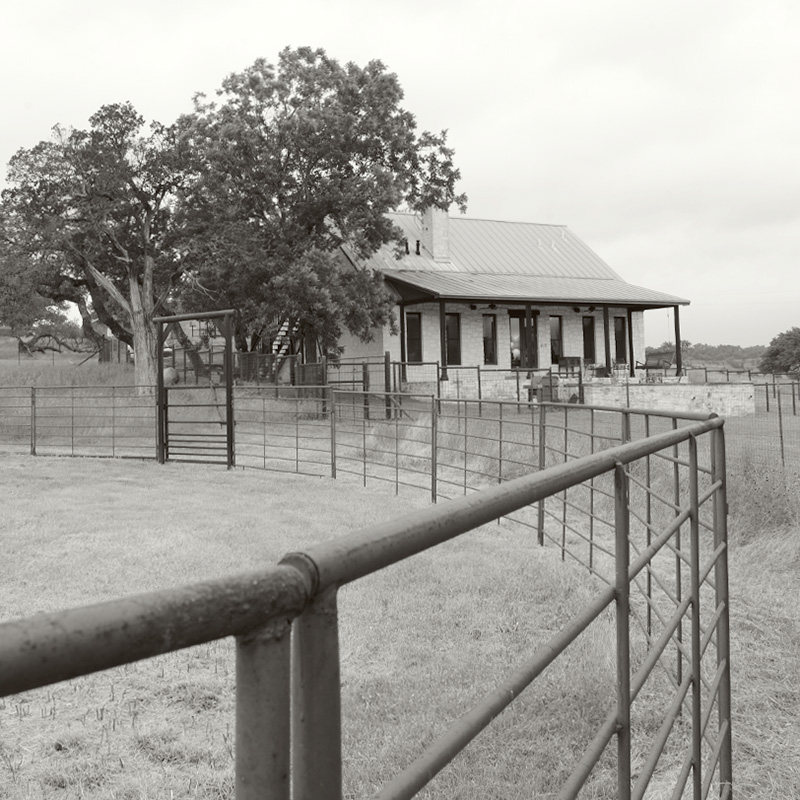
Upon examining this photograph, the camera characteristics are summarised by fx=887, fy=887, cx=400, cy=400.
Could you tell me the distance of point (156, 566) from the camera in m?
7.22

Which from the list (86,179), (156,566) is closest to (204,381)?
(86,179)

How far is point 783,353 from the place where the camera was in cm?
7012

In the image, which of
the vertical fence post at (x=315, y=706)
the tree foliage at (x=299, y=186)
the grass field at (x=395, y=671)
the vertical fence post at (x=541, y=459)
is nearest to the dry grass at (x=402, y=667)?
the grass field at (x=395, y=671)

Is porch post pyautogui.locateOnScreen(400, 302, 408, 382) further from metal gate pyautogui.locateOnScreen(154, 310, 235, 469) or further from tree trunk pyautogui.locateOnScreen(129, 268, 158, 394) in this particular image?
tree trunk pyautogui.locateOnScreen(129, 268, 158, 394)

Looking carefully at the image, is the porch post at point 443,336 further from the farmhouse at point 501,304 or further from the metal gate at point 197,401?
the metal gate at point 197,401

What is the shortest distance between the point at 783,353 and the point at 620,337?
3887cm

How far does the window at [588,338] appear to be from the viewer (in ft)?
120

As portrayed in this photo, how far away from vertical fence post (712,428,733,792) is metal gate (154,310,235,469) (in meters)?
12.1

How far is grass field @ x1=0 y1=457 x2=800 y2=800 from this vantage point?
3.65 meters

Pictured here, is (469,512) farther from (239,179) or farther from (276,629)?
(239,179)

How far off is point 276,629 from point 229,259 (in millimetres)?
27057

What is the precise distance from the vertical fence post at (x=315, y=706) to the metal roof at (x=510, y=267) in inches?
1158

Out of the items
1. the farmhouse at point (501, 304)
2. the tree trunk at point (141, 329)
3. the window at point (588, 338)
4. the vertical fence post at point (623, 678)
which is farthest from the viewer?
the window at point (588, 338)

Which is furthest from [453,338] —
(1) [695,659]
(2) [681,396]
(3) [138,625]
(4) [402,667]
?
(3) [138,625]
